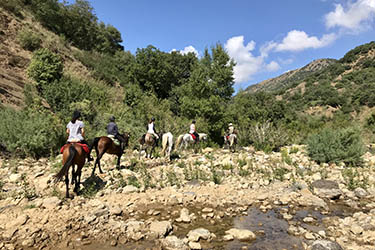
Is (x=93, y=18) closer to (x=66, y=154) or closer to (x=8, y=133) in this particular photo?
(x=8, y=133)

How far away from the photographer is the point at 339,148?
9.95 m

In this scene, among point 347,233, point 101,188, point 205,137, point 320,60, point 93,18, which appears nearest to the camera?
point 347,233

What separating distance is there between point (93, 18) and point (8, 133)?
35.7 meters

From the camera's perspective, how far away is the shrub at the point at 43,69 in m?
15.8

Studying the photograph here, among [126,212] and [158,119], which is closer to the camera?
[126,212]

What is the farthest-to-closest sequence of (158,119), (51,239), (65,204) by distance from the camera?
(158,119) < (65,204) < (51,239)

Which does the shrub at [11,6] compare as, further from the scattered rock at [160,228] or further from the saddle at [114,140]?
the scattered rock at [160,228]

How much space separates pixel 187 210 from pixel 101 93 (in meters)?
15.0

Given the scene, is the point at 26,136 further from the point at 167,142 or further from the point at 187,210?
the point at 187,210

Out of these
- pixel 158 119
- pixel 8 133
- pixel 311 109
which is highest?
pixel 311 109

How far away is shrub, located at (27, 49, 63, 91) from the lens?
51.7ft

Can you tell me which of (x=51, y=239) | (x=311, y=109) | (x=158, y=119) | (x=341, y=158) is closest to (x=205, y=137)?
(x=158, y=119)

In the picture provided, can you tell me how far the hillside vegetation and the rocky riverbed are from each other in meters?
3.77

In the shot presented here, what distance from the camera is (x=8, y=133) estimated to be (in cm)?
877
